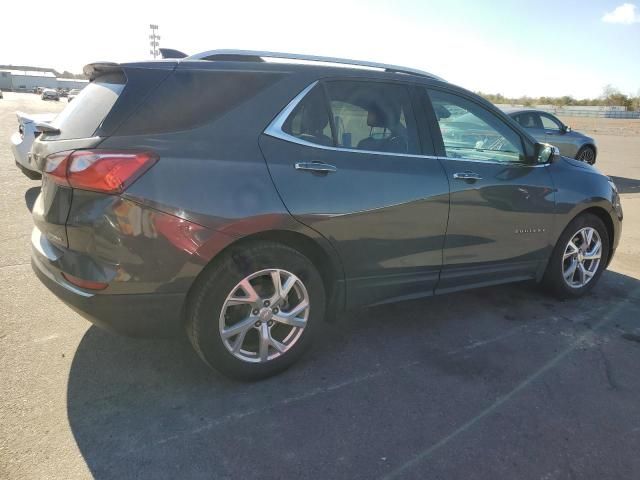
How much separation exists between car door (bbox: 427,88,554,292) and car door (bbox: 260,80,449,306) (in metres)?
0.16

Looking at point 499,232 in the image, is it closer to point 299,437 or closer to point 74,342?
point 299,437

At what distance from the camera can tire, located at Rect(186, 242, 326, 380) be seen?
2.66 meters

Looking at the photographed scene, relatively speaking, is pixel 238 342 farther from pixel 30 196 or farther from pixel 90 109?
pixel 30 196

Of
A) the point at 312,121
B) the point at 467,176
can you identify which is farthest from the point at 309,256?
the point at 467,176

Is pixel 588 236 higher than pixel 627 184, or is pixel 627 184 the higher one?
pixel 588 236

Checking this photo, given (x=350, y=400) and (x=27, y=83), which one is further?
(x=27, y=83)

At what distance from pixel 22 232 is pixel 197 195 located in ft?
13.5

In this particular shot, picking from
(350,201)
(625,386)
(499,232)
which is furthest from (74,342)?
(625,386)

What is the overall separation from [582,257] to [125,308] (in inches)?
153

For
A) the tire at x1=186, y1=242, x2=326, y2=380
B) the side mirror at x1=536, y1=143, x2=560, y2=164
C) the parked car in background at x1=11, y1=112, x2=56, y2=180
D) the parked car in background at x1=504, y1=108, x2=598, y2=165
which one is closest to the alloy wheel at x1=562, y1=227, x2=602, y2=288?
the side mirror at x1=536, y1=143, x2=560, y2=164

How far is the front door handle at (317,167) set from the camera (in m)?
2.81

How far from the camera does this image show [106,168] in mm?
2410

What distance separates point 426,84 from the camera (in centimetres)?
352

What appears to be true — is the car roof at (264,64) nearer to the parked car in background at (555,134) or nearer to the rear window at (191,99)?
the rear window at (191,99)
